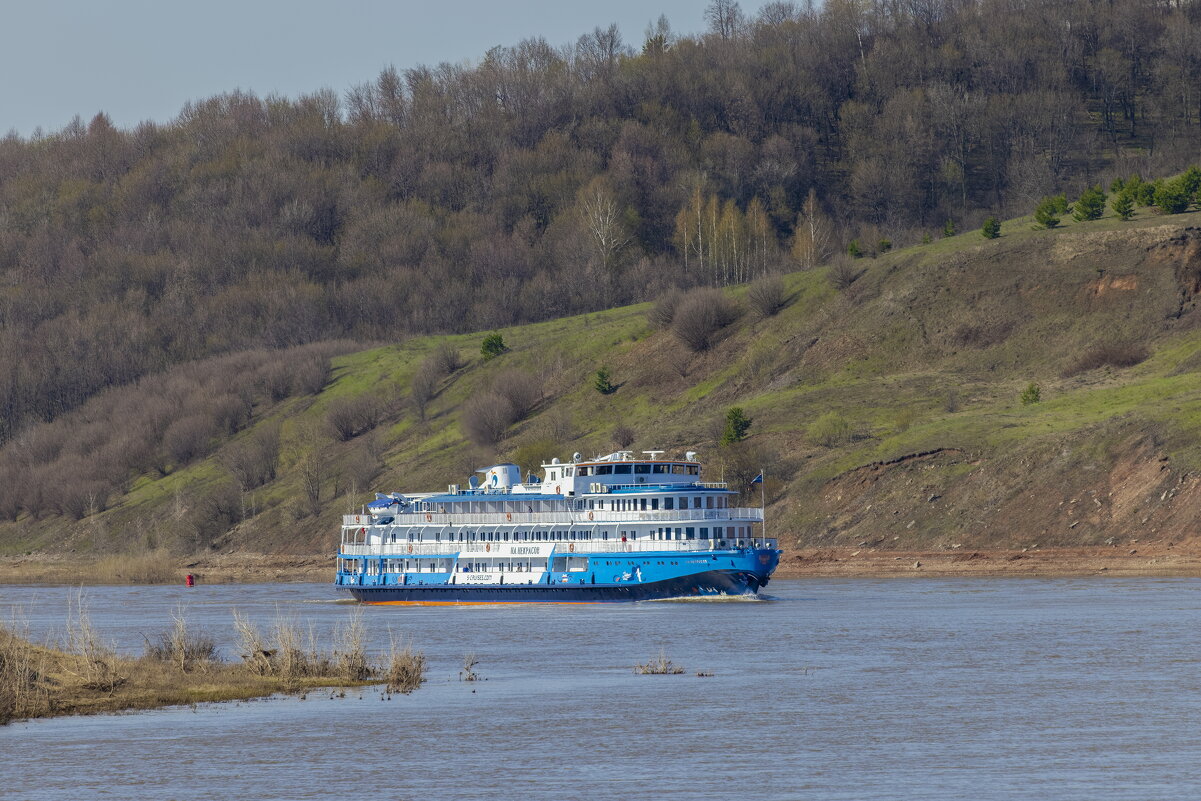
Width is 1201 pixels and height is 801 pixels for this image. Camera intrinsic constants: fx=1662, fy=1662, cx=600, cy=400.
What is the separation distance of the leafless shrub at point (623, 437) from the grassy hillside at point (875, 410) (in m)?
1.48

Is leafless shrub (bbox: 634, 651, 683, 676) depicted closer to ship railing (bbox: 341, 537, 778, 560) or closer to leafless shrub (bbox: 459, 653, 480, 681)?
leafless shrub (bbox: 459, 653, 480, 681)

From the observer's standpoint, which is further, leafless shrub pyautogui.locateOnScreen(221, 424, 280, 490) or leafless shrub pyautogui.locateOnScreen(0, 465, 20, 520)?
leafless shrub pyautogui.locateOnScreen(0, 465, 20, 520)

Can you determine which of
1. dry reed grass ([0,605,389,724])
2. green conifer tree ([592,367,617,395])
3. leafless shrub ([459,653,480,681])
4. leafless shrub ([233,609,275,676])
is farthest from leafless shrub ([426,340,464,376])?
leafless shrub ([233,609,275,676])

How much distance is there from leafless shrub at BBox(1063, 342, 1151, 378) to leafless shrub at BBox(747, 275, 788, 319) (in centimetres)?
3760

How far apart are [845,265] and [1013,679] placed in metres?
120

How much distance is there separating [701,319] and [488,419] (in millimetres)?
Result: 25112

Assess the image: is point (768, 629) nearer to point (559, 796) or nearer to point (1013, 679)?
point (1013, 679)

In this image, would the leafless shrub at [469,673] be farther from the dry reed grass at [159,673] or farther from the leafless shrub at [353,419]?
the leafless shrub at [353,419]

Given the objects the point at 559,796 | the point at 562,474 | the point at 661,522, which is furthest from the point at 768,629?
the point at 559,796

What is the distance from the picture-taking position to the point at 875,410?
459 ft

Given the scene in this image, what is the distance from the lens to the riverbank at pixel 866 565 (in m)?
104

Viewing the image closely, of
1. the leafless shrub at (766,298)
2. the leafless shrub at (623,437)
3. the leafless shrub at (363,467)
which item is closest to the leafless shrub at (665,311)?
the leafless shrub at (766,298)

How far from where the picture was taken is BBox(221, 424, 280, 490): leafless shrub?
17600 centimetres

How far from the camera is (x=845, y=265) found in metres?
170
